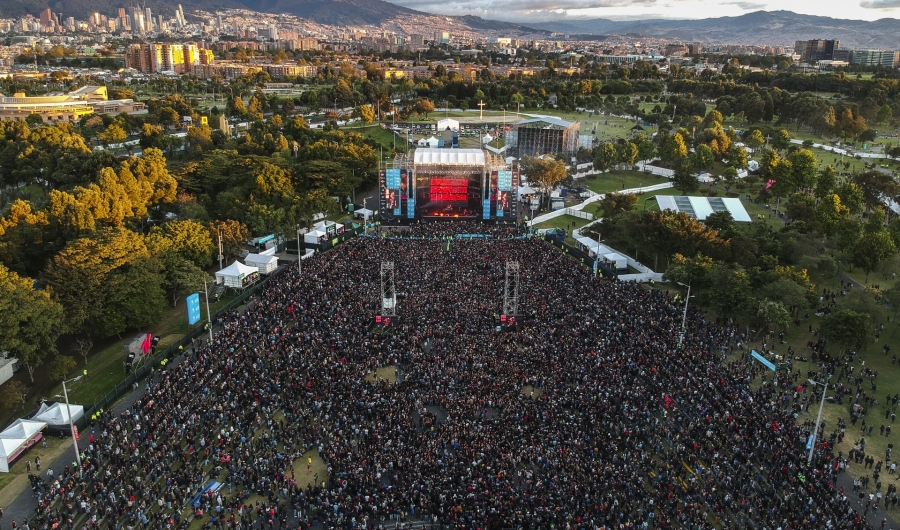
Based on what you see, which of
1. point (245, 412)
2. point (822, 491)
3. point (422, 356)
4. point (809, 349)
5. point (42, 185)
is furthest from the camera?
point (42, 185)

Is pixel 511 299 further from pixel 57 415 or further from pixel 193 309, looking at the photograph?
pixel 57 415

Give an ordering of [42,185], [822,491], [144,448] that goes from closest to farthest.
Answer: [822,491] → [144,448] → [42,185]

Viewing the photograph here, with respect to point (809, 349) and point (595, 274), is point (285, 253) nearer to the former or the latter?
point (595, 274)

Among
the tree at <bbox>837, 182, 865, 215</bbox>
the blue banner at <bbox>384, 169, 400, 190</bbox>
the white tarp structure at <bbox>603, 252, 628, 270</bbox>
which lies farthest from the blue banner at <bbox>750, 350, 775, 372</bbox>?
the blue banner at <bbox>384, 169, 400, 190</bbox>

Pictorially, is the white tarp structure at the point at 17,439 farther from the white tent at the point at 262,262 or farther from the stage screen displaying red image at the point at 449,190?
the stage screen displaying red image at the point at 449,190

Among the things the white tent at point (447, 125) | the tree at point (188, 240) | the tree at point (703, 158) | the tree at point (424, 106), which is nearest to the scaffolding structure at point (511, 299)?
the tree at point (188, 240)

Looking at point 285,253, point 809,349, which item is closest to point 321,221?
point 285,253

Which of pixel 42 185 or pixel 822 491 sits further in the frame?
pixel 42 185
